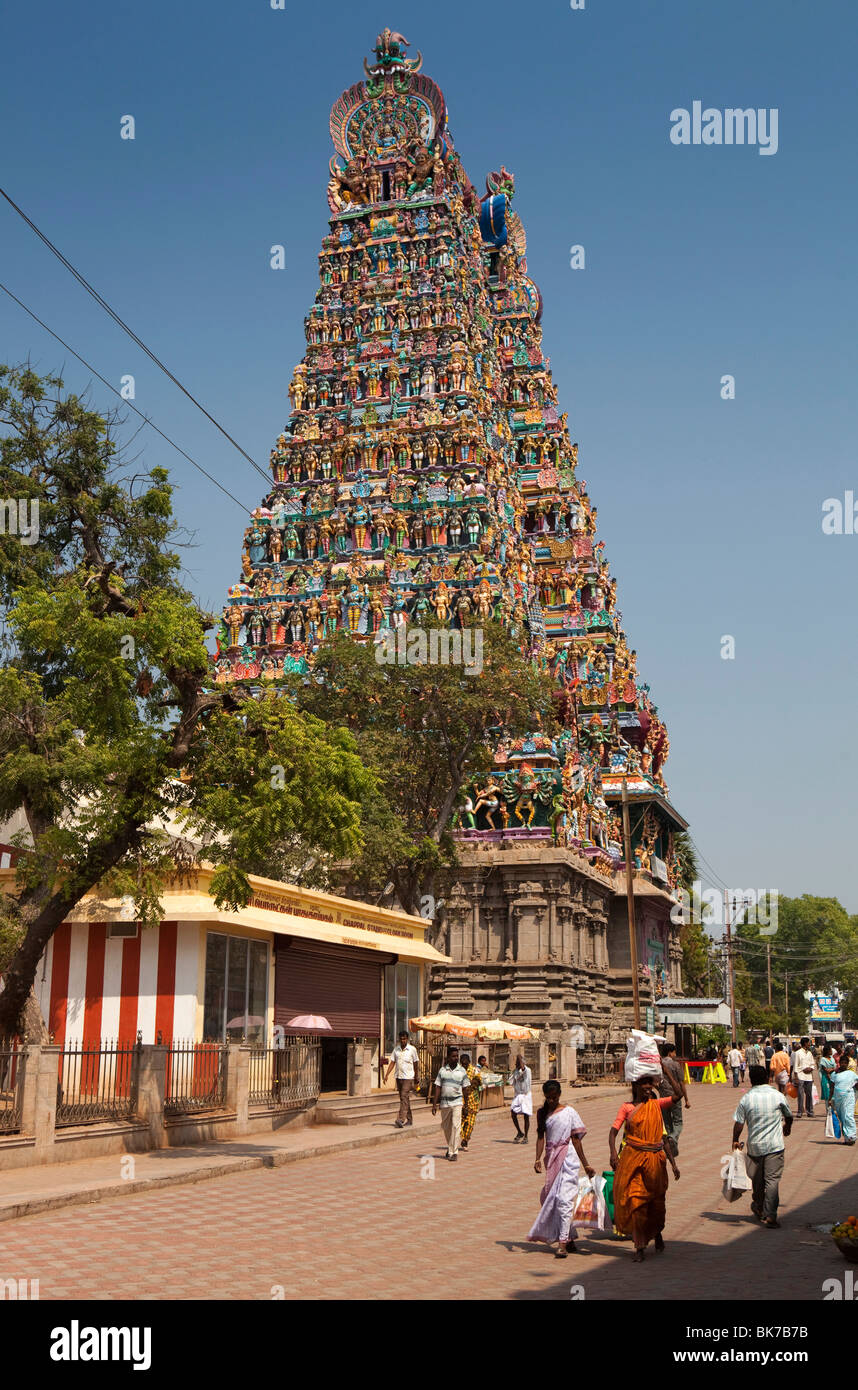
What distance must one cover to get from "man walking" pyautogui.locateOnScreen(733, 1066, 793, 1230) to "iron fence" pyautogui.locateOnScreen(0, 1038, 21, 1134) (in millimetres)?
9099

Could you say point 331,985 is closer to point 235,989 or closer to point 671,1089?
point 235,989

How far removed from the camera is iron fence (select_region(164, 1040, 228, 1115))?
20422 mm

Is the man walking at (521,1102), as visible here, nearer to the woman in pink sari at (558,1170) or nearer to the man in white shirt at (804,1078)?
the man in white shirt at (804,1078)

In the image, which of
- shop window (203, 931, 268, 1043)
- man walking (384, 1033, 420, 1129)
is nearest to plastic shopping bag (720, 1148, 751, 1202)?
man walking (384, 1033, 420, 1129)

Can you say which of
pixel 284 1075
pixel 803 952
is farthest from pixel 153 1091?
pixel 803 952

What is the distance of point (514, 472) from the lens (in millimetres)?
64438

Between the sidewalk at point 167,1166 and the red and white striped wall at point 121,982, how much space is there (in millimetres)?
2751

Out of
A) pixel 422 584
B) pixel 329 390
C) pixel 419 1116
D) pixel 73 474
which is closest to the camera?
pixel 419 1116

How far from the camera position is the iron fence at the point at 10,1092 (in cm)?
1655

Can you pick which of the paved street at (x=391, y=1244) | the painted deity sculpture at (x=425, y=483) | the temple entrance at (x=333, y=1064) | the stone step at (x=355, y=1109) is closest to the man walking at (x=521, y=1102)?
the stone step at (x=355, y=1109)

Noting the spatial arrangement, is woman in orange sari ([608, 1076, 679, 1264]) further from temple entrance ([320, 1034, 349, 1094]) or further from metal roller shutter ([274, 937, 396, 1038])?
temple entrance ([320, 1034, 349, 1094])

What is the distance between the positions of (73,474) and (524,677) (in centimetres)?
1486
